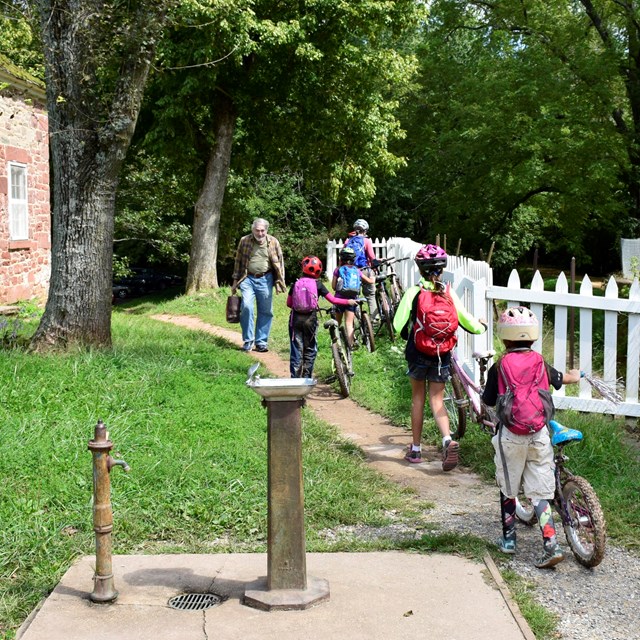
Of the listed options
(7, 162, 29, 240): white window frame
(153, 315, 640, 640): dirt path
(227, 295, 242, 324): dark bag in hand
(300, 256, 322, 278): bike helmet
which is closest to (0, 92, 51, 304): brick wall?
(7, 162, 29, 240): white window frame

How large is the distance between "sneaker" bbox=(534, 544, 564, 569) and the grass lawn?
0.37 metres

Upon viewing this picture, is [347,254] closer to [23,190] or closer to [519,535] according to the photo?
[519,535]

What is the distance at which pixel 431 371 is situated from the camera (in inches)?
259

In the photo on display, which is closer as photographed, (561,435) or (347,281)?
(561,435)

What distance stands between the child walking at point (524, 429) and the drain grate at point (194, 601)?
1.69 metres

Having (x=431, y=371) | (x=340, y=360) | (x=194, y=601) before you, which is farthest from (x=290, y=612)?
(x=340, y=360)

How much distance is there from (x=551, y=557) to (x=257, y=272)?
24.4ft

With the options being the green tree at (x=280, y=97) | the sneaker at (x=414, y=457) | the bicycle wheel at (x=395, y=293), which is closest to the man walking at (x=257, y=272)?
the bicycle wheel at (x=395, y=293)

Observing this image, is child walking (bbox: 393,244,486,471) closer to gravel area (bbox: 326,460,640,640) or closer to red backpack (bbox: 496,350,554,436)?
gravel area (bbox: 326,460,640,640)

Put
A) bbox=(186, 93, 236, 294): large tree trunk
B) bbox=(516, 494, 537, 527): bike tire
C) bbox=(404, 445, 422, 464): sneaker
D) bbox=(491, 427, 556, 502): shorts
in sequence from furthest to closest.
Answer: bbox=(186, 93, 236, 294): large tree trunk
bbox=(404, 445, 422, 464): sneaker
bbox=(516, 494, 537, 527): bike tire
bbox=(491, 427, 556, 502): shorts

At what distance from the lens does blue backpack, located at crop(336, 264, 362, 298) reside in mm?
9977

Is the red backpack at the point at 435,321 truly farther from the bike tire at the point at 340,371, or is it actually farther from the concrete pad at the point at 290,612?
the bike tire at the point at 340,371

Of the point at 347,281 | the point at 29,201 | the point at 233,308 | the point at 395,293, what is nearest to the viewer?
the point at 347,281

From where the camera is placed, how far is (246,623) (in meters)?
3.89
